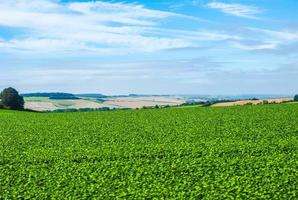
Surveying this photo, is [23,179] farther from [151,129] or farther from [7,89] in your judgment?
[7,89]

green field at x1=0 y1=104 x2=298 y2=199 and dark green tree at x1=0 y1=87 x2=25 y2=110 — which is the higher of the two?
dark green tree at x1=0 y1=87 x2=25 y2=110

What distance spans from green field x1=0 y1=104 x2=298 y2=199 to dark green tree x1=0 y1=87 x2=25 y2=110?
5641 centimetres

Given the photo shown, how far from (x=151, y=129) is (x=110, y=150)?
900 centimetres

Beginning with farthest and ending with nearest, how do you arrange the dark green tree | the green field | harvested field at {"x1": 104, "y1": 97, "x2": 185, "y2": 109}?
harvested field at {"x1": 104, "y1": 97, "x2": 185, "y2": 109} < the dark green tree < the green field

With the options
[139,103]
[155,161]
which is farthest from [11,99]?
[155,161]

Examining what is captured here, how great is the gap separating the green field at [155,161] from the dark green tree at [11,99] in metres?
56.4

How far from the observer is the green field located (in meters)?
20.6

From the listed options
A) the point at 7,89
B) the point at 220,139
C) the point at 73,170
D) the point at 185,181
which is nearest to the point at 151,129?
the point at 220,139

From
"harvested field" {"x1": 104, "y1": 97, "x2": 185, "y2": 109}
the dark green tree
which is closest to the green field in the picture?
the dark green tree

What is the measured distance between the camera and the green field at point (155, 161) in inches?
810

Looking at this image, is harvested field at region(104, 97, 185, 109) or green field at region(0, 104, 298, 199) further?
harvested field at region(104, 97, 185, 109)

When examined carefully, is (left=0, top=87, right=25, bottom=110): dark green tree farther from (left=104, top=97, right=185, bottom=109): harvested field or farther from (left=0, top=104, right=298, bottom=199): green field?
(left=0, top=104, right=298, bottom=199): green field

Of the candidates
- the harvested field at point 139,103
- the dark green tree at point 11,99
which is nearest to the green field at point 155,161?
the dark green tree at point 11,99

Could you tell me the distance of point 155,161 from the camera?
988 inches
